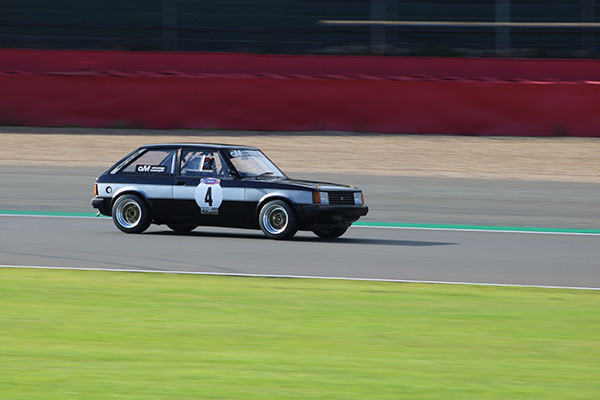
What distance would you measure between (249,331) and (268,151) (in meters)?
16.4

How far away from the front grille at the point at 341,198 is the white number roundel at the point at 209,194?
1389 mm

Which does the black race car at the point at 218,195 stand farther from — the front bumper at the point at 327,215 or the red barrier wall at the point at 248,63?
the red barrier wall at the point at 248,63

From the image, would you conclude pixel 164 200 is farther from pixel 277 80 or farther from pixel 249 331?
pixel 277 80

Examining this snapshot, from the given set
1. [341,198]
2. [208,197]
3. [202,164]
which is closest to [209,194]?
[208,197]

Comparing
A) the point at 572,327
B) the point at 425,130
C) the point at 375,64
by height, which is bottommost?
the point at 572,327

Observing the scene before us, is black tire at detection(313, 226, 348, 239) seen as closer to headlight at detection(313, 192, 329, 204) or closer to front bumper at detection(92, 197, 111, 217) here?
headlight at detection(313, 192, 329, 204)

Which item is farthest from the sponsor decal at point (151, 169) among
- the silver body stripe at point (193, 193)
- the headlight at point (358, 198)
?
the headlight at point (358, 198)

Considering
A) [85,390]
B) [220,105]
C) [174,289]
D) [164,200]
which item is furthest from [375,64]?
[85,390]

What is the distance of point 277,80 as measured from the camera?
24703 millimetres

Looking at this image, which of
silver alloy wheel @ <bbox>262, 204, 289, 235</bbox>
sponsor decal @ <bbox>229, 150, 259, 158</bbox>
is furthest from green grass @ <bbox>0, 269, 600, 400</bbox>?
sponsor decal @ <bbox>229, 150, 259, 158</bbox>

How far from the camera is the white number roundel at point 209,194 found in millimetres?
12359

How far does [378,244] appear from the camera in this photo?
12.4 metres

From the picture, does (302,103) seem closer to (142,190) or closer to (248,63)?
(248,63)

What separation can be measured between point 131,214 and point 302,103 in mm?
12440
